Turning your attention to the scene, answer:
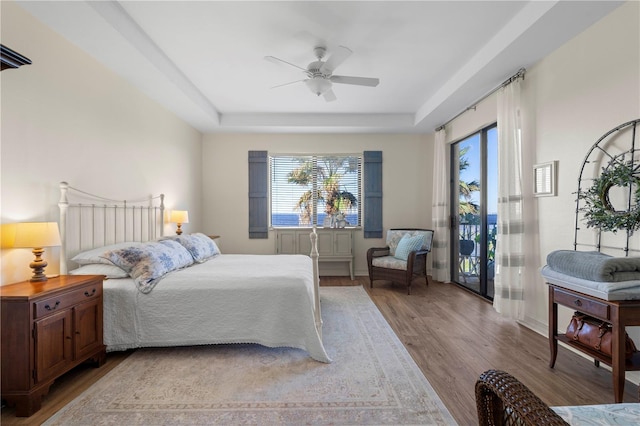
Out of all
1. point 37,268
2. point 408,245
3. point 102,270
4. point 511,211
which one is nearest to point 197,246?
point 102,270

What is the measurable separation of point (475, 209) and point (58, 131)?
16.6ft

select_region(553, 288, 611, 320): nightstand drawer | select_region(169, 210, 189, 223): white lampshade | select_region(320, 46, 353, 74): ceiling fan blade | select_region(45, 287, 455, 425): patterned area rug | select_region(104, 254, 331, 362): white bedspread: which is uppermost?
select_region(320, 46, 353, 74): ceiling fan blade

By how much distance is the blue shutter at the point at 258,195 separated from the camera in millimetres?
Answer: 5902

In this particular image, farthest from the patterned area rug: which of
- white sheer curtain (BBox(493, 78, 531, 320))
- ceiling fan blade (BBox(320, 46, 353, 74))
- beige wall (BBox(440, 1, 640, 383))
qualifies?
ceiling fan blade (BBox(320, 46, 353, 74))

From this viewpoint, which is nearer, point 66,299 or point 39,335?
point 39,335

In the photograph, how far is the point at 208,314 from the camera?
8.70ft

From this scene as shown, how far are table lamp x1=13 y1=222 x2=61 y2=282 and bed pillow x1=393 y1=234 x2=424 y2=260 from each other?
426cm

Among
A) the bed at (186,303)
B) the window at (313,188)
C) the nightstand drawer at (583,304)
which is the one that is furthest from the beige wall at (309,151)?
the nightstand drawer at (583,304)

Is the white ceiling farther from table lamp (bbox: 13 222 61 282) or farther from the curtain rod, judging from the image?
table lamp (bbox: 13 222 61 282)

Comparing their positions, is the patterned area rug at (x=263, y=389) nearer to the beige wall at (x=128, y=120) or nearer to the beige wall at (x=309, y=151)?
the beige wall at (x=128, y=120)

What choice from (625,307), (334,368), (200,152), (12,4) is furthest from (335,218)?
(12,4)

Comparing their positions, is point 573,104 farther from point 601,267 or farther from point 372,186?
point 372,186

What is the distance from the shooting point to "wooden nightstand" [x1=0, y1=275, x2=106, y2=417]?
1856mm

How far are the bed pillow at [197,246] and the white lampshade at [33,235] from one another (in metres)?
1.47
